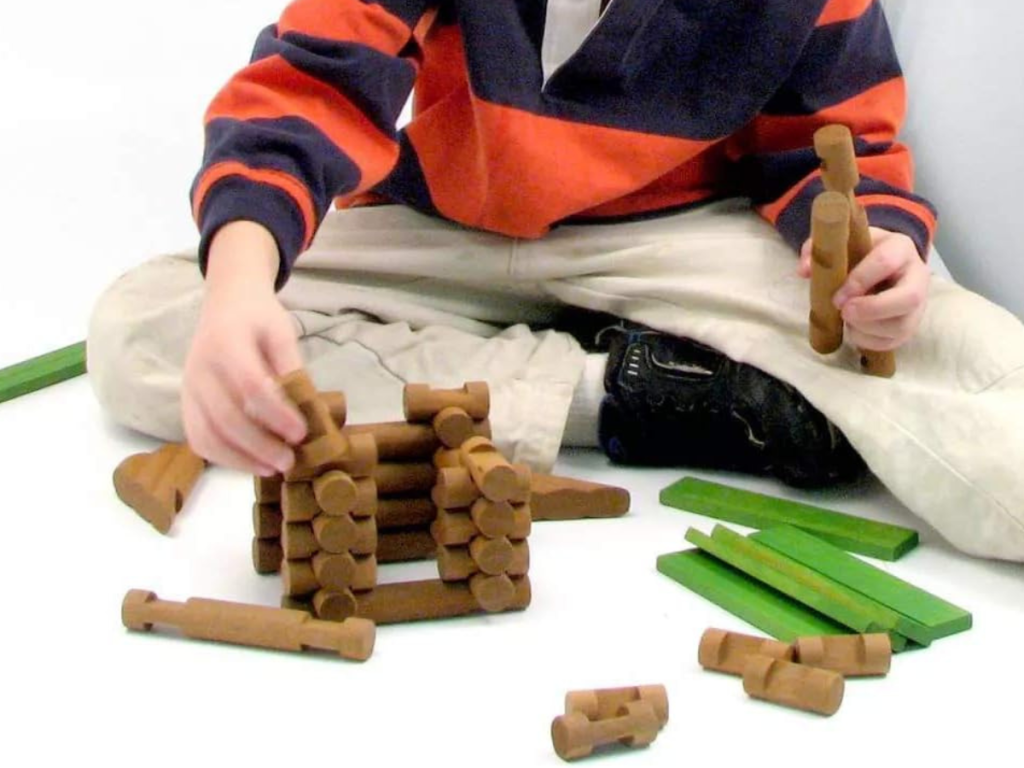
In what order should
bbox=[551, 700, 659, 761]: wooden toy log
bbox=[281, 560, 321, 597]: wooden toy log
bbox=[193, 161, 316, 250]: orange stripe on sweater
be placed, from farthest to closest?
bbox=[193, 161, 316, 250]: orange stripe on sweater < bbox=[281, 560, 321, 597]: wooden toy log < bbox=[551, 700, 659, 761]: wooden toy log

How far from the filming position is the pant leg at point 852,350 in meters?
0.81

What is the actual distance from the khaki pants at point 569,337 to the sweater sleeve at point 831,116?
3 cm

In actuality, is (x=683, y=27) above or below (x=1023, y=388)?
above

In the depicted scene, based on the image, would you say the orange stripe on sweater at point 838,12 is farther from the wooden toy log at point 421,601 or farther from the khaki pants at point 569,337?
the wooden toy log at point 421,601

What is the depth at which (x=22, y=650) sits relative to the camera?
2.22ft

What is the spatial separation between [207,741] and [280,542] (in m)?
0.16

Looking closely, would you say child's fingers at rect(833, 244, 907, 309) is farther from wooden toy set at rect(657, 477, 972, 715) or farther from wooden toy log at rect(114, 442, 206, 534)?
wooden toy log at rect(114, 442, 206, 534)

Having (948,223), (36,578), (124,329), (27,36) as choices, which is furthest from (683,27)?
(27,36)

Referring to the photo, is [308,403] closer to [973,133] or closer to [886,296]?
[886,296]

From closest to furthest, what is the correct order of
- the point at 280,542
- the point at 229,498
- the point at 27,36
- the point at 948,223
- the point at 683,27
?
the point at 280,542 < the point at 229,498 < the point at 683,27 < the point at 948,223 < the point at 27,36

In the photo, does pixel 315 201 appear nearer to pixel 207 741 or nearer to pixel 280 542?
pixel 280 542

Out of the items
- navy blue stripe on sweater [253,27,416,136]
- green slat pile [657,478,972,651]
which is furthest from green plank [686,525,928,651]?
navy blue stripe on sweater [253,27,416,136]

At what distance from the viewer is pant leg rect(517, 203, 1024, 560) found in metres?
0.81

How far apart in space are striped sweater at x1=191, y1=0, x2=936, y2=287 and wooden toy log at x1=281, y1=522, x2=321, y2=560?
0.83ft
